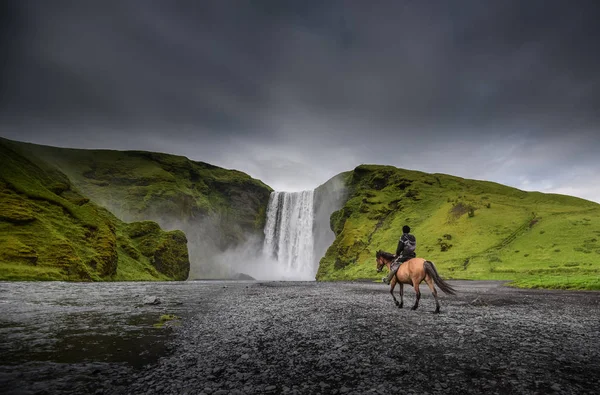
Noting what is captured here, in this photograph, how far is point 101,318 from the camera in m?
12.3

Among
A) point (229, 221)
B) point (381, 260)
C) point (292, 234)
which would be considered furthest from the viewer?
point (229, 221)

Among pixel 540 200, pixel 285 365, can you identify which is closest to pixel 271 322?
pixel 285 365

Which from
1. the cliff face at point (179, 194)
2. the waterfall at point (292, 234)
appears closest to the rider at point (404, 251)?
the waterfall at point (292, 234)

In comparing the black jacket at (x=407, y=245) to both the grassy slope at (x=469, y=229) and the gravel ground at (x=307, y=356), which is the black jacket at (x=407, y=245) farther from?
the grassy slope at (x=469, y=229)

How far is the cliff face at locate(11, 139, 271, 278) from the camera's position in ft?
358

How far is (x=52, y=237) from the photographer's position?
39656mm

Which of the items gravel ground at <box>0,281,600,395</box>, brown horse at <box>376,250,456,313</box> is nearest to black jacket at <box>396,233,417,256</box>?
brown horse at <box>376,250,456,313</box>

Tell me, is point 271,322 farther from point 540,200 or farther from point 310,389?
point 540,200

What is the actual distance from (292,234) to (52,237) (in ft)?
280

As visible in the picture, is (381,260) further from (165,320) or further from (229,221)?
(229,221)

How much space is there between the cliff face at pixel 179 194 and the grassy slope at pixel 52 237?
47.8 metres

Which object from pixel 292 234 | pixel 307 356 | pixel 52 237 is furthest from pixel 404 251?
pixel 292 234

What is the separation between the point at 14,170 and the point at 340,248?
76.2 meters

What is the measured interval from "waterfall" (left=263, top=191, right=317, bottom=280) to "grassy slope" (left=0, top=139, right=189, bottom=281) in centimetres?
5606
